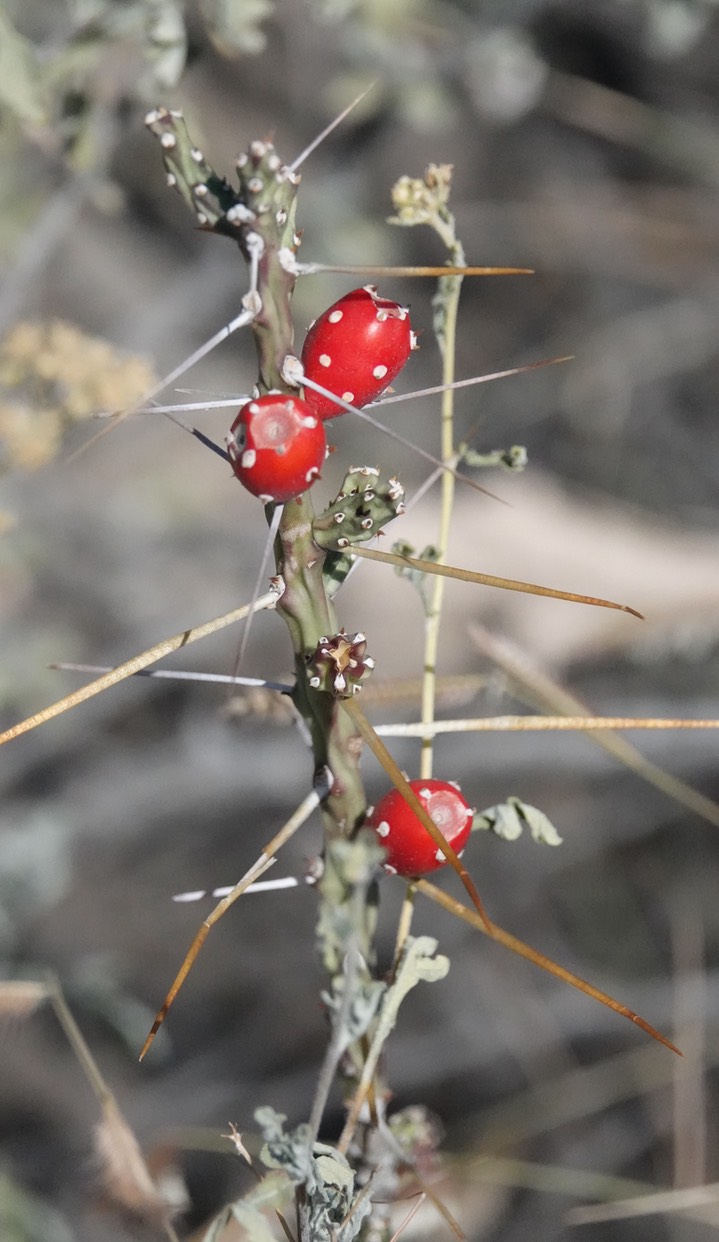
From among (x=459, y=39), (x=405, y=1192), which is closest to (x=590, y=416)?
(x=459, y=39)

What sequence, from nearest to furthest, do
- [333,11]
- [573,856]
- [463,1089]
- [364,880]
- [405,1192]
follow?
[364,880] < [405,1192] < [333,11] < [463,1089] < [573,856]

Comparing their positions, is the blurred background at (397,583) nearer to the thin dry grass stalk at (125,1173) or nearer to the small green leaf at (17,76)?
the small green leaf at (17,76)

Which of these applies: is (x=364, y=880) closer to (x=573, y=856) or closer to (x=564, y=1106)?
(x=564, y=1106)

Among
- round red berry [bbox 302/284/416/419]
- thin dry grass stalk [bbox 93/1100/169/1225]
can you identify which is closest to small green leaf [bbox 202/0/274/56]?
round red berry [bbox 302/284/416/419]

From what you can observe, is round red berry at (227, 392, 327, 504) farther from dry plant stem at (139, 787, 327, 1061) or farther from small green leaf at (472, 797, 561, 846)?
small green leaf at (472, 797, 561, 846)

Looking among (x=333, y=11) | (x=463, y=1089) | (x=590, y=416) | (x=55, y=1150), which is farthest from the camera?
(x=590, y=416)

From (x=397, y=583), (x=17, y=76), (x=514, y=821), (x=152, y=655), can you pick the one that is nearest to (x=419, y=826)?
(x=514, y=821)
